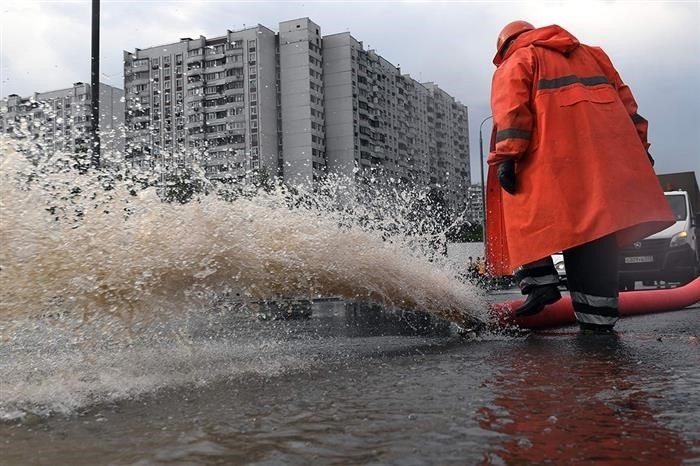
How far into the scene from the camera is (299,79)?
8506 centimetres

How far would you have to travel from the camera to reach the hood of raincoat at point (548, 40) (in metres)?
4.38

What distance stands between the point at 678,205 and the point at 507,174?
10037mm

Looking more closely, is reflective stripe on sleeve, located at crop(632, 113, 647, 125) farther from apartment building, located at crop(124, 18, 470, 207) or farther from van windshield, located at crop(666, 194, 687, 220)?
apartment building, located at crop(124, 18, 470, 207)

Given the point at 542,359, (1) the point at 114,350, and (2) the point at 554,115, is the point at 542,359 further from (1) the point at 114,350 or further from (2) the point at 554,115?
(1) the point at 114,350

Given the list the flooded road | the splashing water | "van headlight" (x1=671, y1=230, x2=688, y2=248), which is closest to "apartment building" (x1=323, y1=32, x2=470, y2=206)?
"van headlight" (x1=671, y1=230, x2=688, y2=248)

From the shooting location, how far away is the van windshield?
41.3 ft

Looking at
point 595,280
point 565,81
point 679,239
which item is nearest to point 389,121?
point 679,239

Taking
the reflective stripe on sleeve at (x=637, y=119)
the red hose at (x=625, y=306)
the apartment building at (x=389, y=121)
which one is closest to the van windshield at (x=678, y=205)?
the red hose at (x=625, y=306)

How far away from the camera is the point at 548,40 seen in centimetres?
444

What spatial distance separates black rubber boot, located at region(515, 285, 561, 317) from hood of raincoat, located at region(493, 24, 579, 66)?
152 cm

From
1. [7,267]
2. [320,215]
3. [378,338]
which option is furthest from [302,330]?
[7,267]

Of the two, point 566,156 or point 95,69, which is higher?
point 95,69

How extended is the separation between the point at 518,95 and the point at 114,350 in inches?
108

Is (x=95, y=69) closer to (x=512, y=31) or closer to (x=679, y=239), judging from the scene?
(x=512, y=31)
